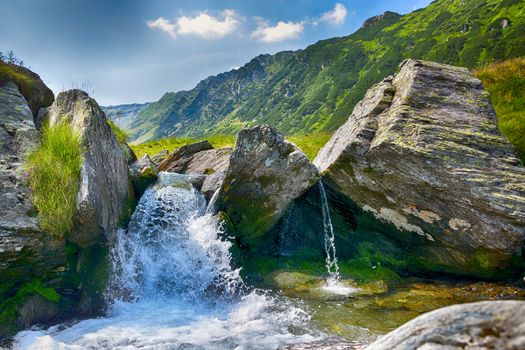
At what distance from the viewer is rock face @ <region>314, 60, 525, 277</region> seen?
13.2 meters

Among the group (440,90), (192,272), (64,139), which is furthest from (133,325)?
(440,90)

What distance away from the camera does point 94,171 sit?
12.9 meters

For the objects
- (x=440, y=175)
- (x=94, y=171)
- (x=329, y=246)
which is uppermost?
(x=94, y=171)

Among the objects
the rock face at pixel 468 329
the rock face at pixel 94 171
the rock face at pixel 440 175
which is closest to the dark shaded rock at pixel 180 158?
the rock face at pixel 94 171

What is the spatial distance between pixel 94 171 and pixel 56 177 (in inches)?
46.5

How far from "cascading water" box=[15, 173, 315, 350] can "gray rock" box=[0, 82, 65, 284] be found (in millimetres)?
1783

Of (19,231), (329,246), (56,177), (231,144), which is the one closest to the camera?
(19,231)

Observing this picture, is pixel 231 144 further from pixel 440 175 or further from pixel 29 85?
pixel 440 175

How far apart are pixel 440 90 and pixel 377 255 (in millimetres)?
7629

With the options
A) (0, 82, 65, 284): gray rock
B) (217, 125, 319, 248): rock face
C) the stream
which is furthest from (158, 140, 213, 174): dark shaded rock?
(0, 82, 65, 284): gray rock

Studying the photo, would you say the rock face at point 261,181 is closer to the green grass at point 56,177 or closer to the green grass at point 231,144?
the green grass at point 56,177

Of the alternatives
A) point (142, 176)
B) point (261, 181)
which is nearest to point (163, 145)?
point (142, 176)

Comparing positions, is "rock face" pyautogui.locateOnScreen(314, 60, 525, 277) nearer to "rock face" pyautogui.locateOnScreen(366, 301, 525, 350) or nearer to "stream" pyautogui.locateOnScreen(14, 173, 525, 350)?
"stream" pyautogui.locateOnScreen(14, 173, 525, 350)

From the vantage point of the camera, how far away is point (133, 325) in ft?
37.4
